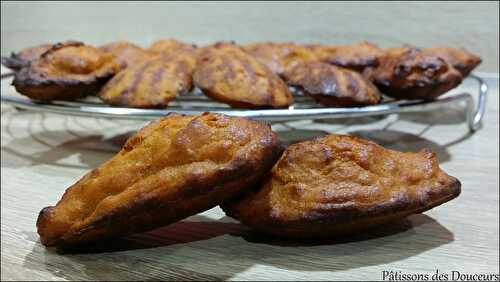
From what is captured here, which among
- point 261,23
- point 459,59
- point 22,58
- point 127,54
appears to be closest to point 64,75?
point 127,54

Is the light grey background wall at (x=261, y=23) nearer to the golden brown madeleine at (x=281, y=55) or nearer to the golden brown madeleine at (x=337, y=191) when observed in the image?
the golden brown madeleine at (x=281, y=55)

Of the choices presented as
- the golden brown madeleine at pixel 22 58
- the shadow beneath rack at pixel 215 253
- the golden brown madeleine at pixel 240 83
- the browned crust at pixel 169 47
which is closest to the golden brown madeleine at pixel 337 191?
the shadow beneath rack at pixel 215 253

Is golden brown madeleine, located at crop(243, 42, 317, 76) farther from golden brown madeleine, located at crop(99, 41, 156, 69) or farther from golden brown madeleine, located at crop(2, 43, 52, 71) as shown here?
golden brown madeleine, located at crop(2, 43, 52, 71)

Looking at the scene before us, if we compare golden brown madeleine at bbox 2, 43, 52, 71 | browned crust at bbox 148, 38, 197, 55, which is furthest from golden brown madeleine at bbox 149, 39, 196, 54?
golden brown madeleine at bbox 2, 43, 52, 71

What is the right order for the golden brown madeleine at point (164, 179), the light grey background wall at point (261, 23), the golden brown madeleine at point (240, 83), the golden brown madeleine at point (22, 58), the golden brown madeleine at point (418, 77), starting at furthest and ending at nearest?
the light grey background wall at point (261, 23) → the golden brown madeleine at point (22, 58) → the golden brown madeleine at point (418, 77) → the golden brown madeleine at point (240, 83) → the golden brown madeleine at point (164, 179)

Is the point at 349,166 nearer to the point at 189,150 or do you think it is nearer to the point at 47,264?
the point at 189,150

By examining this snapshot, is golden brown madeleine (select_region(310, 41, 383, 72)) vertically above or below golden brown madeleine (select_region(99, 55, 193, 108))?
above
